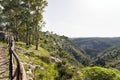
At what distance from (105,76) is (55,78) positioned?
Answer: 5141cm

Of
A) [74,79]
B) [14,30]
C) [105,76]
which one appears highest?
[14,30]

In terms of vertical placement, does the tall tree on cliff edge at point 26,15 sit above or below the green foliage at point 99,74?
above

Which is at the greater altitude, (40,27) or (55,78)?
(40,27)

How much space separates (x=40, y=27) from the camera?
54.1m

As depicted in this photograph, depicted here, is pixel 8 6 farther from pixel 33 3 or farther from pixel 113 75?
pixel 113 75

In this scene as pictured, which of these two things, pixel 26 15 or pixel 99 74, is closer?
pixel 26 15

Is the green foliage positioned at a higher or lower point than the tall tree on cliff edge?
lower

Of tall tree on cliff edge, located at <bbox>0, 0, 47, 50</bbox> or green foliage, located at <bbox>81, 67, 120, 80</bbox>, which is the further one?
green foliage, located at <bbox>81, 67, 120, 80</bbox>

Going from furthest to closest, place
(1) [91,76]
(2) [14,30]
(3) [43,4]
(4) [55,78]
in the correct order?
(1) [91,76], (2) [14,30], (3) [43,4], (4) [55,78]

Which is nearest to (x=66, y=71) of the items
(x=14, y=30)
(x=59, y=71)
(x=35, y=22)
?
(x=59, y=71)

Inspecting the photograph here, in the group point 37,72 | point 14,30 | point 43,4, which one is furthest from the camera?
point 14,30

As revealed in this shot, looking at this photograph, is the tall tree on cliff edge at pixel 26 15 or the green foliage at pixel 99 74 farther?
the green foliage at pixel 99 74

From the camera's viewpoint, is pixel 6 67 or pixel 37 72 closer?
pixel 6 67

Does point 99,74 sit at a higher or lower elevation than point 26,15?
lower
